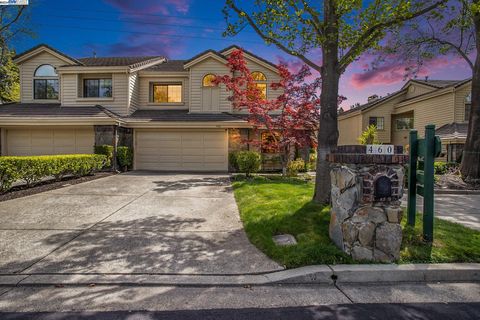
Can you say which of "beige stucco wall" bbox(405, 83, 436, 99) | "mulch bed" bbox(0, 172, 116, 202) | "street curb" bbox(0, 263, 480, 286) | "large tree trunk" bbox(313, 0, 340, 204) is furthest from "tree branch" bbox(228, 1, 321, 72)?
"beige stucco wall" bbox(405, 83, 436, 99)

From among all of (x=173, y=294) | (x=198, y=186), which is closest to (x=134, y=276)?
(x=173, y=294)

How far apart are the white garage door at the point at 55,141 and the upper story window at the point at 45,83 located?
3.14 m

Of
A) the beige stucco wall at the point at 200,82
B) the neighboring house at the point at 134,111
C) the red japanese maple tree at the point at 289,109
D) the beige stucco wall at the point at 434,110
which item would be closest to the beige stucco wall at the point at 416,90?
the beige stucco wall at the point at 434,110

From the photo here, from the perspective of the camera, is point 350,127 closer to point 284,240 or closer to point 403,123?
point 403,123

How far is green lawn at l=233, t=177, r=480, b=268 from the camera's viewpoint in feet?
12.6

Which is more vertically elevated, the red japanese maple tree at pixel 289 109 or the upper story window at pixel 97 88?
the upper story window at pixel 97 88

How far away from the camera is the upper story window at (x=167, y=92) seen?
1786 cm

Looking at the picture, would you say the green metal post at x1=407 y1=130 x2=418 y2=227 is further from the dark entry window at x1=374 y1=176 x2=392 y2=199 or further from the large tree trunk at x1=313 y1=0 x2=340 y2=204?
the large tree trunk at x1=313 y1=0 x2=340 y2=204

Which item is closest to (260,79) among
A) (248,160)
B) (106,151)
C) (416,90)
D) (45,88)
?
(248,160)

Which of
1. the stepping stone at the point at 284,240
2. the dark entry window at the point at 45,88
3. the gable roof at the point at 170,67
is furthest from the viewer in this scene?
the gable roof at the point at 170,67

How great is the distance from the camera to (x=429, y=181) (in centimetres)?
426

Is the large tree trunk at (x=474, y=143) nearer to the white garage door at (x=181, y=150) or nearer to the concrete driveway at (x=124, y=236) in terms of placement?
the concrete driveway at (x=124, y=236)

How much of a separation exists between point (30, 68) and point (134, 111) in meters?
7.01

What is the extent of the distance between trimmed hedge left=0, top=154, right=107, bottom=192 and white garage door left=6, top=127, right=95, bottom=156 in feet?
9.45
